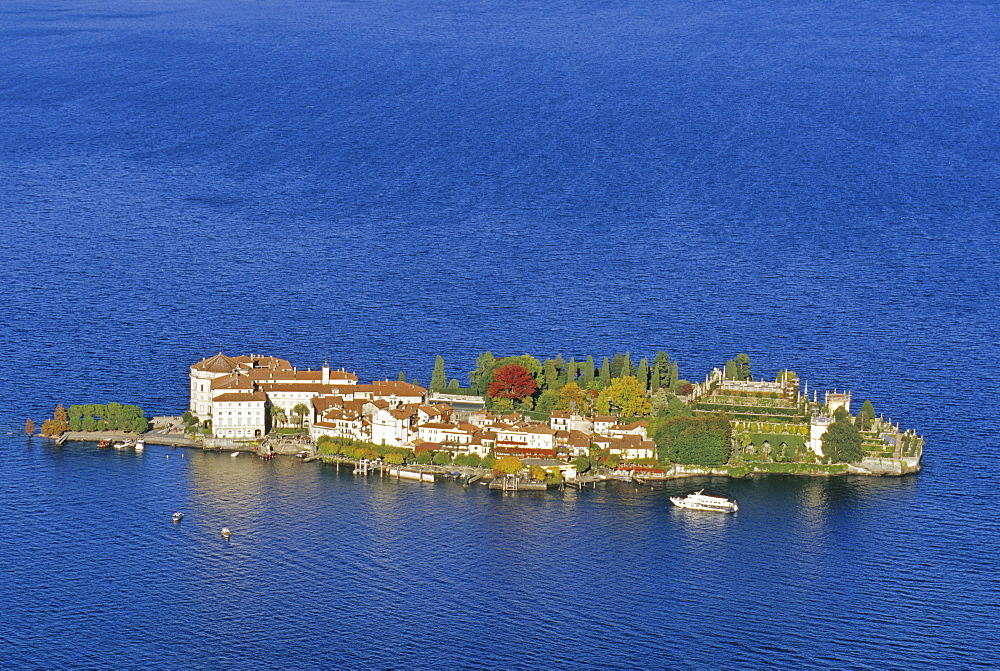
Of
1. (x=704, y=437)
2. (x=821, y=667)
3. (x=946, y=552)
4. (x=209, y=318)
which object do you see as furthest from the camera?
(x=209, y=318)

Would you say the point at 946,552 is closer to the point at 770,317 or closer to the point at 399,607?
the point at 399,607

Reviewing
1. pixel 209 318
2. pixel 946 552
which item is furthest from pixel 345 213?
pixel 946 552

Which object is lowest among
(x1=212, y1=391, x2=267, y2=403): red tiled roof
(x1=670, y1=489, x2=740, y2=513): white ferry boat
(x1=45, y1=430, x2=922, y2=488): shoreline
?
(x1=670, y1=489, x2=740, y2=513): white ferry boat

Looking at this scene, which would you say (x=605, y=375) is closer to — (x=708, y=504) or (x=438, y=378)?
(x=438, y=378)

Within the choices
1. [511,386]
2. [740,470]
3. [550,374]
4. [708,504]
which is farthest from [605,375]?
[708,504]

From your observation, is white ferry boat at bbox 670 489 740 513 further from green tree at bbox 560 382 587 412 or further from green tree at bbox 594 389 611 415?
green tree at bbox 560 382 587 412

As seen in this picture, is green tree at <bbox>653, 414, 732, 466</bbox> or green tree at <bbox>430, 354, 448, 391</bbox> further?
green tree at <bbox>430, 354, 448, 391</bbox>

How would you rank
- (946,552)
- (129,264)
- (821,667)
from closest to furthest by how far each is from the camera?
1. (821,667)
2. (946,552)
3. (129,264)

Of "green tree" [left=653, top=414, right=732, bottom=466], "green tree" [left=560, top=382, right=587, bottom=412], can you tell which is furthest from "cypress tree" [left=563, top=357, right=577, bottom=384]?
"green tree" [left=653, top=414, right=732, bottom=466]
